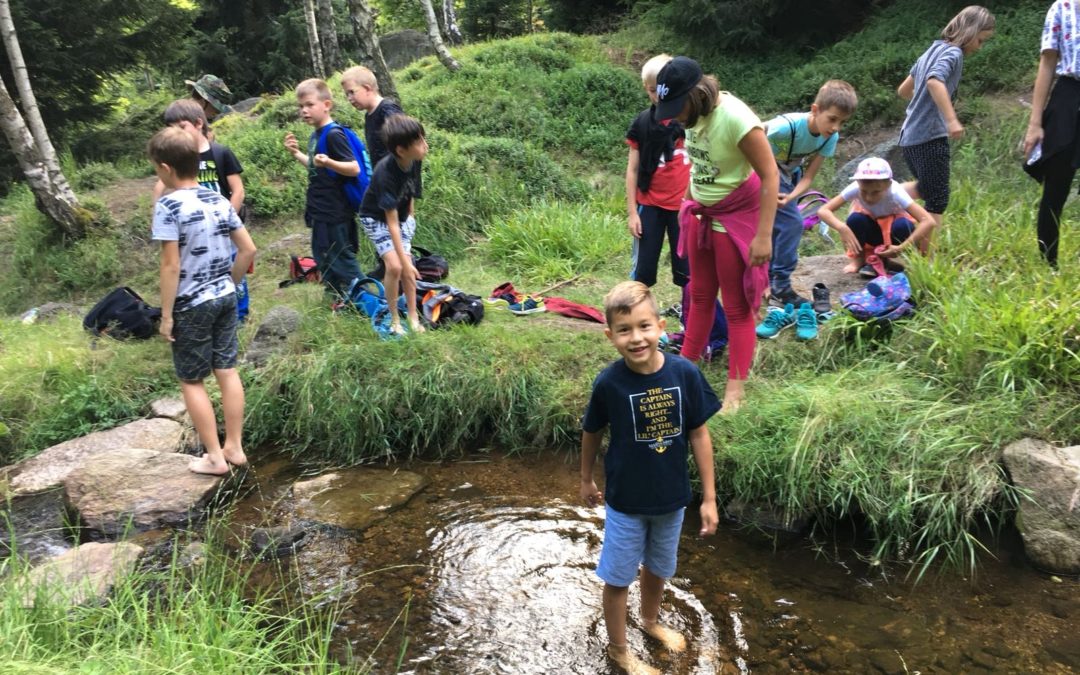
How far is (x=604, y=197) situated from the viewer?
8.79 metres

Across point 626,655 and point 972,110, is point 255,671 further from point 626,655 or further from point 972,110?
point 972,110

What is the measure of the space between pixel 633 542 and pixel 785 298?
3.01 meters

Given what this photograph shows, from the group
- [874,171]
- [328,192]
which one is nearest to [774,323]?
[874,171]

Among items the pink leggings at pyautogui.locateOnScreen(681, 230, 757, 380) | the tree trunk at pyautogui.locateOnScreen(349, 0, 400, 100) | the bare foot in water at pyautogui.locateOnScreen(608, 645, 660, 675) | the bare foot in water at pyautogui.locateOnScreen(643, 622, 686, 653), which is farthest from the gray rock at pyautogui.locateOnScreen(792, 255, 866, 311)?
the tree trunk at pyautogui.locateOnScreen(349, 0, 400, 100)

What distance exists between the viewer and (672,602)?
311cm

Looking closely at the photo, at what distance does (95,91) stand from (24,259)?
495cm

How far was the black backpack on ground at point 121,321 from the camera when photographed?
550 centimetres

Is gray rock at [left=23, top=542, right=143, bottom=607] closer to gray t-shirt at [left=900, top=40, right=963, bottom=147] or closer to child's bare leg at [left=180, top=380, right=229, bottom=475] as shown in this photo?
child's bare leg at [left=180, top=380, right=229, bottom=475]

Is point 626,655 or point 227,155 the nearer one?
point 626,655

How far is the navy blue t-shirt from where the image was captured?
7.84ft

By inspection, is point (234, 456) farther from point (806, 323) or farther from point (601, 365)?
point (806, 323)

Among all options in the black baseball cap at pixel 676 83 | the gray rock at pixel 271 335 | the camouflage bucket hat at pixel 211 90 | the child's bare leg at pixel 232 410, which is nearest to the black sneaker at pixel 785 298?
the black baseball cap at pixel 676 83

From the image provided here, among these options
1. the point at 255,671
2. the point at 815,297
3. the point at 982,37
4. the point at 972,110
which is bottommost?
the point at 255,671

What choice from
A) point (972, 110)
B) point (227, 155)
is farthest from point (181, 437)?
point (972, 110)
